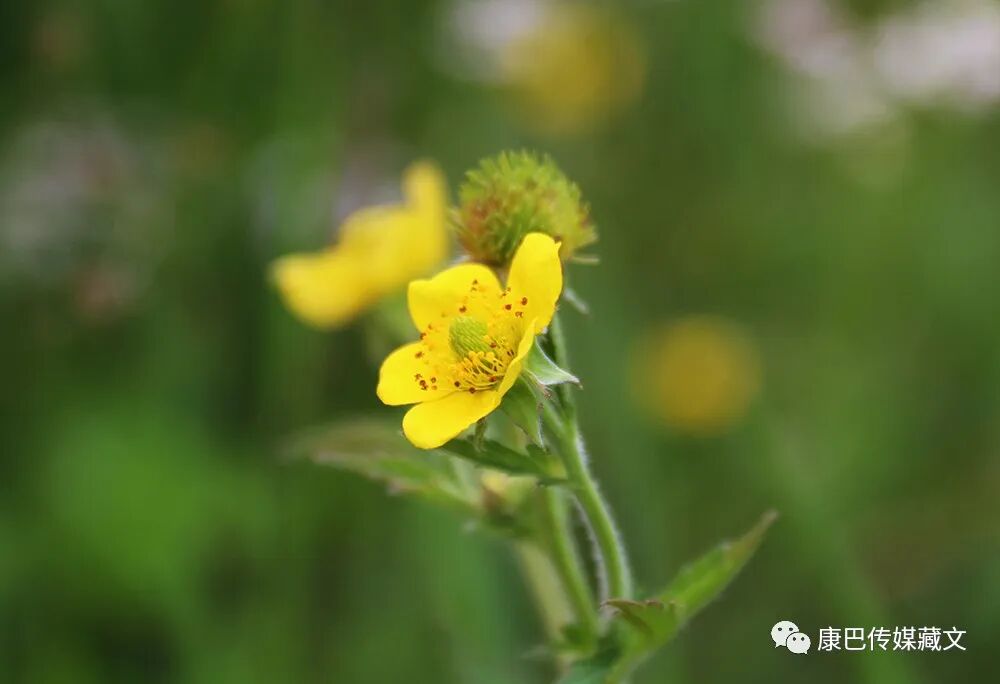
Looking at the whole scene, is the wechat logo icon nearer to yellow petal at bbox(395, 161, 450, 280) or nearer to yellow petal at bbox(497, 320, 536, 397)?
yellow petal at bbox(395, 161, 450, 280)

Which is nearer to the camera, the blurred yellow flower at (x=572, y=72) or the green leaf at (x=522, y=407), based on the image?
the green leaf at (x=522, y=407)

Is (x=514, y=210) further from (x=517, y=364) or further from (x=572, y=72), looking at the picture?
(x=572, y=72)

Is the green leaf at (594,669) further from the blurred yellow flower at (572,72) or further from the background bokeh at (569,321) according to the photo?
the blurred yellow flower at (572,72)

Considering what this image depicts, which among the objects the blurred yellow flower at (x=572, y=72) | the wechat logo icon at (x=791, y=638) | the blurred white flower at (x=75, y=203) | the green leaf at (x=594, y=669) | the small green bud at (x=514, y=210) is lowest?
the green leaf at (x=594, y=669)

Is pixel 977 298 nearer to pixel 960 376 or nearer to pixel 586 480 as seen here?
pixel 960 376

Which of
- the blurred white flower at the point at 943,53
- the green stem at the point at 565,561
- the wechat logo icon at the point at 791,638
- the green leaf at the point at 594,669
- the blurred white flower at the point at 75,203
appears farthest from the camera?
the blurred white flower at the point at 943,53

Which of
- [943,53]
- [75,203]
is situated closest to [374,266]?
[75,203]

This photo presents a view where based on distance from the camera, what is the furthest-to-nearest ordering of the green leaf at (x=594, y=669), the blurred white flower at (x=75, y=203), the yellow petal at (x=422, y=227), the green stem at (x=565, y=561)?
the blurred white flower at (x=75, y=203), the yellow petal at (x=422, y=227), the green stem at (x=565, y=561), the green leaf at (x=594, y=669)

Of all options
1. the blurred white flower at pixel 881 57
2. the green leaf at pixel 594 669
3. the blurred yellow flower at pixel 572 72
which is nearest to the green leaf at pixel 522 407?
the green leaf at pixel 594 669
